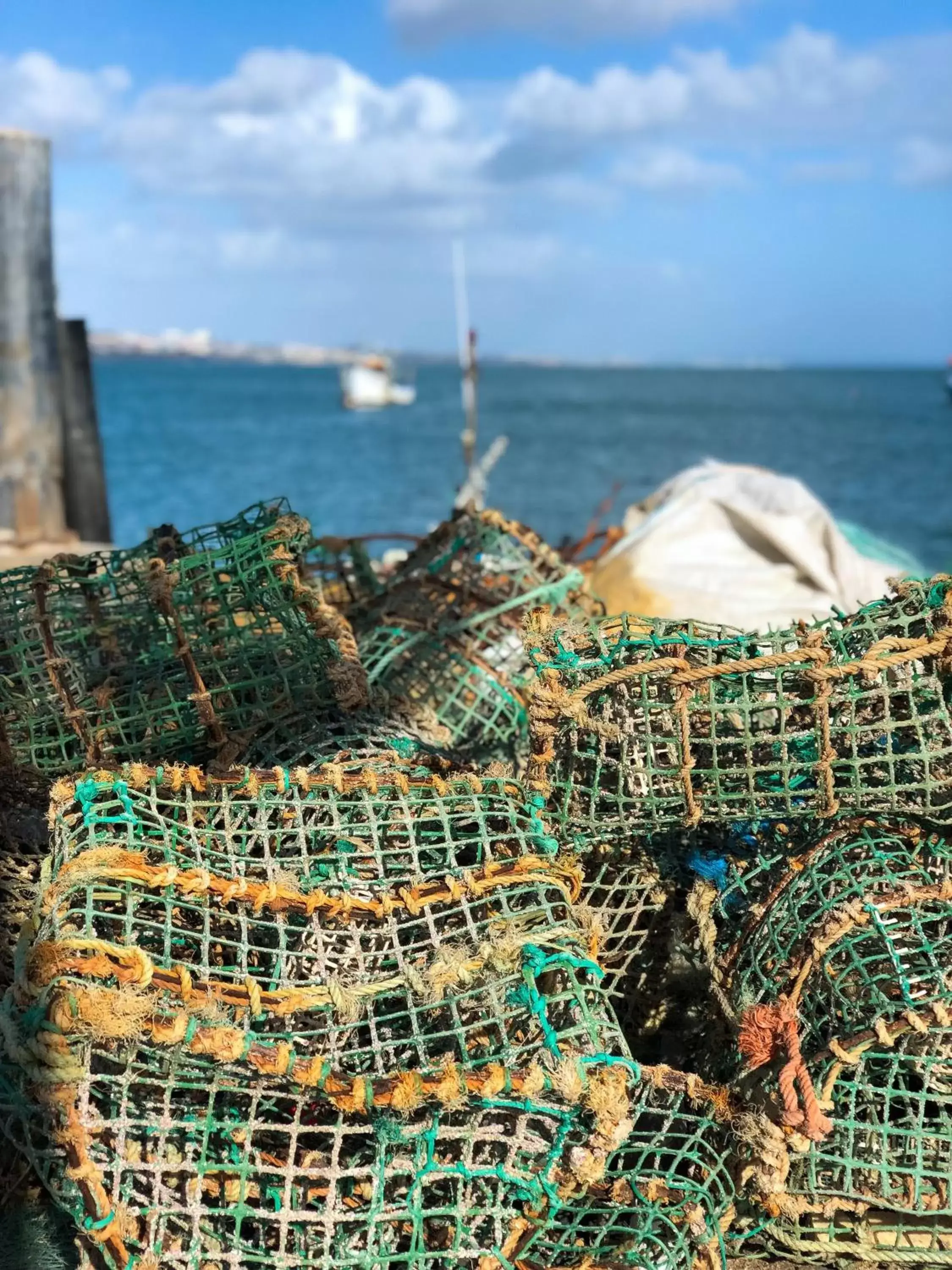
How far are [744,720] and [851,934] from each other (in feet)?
1.33

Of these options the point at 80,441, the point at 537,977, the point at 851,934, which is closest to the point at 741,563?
the point at 851,934

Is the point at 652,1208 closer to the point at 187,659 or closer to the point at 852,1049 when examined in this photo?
the point at 852,1049

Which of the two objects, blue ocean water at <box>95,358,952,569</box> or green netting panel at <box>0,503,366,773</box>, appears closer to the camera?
green netting panel at <box>0,503,366,773</box>

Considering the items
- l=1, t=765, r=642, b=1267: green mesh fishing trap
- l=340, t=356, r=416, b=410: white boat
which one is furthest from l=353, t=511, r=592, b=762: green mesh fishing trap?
l=340, t=356, r=416, b=410: white boat

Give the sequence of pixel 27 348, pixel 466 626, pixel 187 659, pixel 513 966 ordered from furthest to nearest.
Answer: pixel 27 348
pixel 466 626
pixel 187 659
pixel 513 966

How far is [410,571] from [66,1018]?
2.15 meters

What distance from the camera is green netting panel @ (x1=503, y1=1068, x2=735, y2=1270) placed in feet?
6.04

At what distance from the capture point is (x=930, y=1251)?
2082mm

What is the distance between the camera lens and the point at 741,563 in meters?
4.79

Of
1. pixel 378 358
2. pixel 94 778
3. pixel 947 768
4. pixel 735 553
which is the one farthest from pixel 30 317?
pixel 378 358

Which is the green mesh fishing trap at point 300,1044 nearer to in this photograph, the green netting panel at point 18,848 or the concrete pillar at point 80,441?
the green netting panel at point 18,848

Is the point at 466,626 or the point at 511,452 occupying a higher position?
the point at 466,626

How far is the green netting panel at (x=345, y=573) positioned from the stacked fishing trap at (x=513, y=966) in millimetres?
1143

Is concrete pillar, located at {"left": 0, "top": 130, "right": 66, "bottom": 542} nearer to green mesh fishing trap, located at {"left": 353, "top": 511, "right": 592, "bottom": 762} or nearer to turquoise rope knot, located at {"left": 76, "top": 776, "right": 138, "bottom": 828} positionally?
green mesh fishing trap, located at {"left": 353, "top": 511, "right": 592, "bottom": 762}
